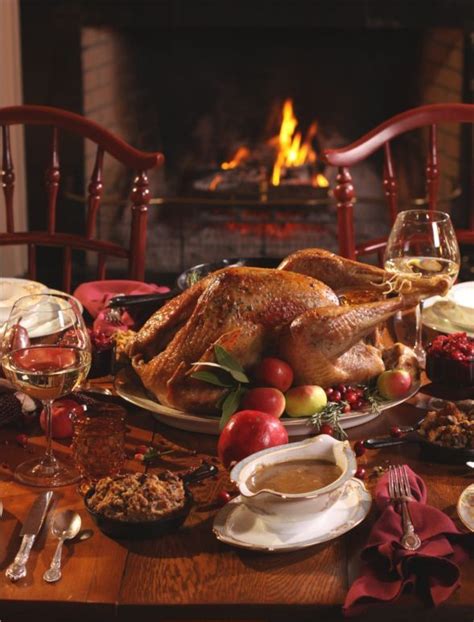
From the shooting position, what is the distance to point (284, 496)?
3.90 ft

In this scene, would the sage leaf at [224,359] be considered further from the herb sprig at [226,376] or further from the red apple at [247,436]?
the red apple at [247,436]

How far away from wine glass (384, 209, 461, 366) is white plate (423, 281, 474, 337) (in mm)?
94

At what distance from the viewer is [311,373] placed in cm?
155

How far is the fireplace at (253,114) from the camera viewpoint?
438cm

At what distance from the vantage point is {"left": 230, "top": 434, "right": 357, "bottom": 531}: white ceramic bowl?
3.93 feet

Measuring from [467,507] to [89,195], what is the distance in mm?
1447

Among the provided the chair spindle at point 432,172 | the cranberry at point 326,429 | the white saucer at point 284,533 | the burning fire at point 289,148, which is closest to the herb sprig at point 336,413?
the cranberry at point 326,429

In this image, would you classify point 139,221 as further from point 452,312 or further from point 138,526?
point 138,526

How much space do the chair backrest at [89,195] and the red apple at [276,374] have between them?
3.11ft

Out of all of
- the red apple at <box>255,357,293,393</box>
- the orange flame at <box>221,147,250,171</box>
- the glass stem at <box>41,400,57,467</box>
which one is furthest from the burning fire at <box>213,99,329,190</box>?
the glass stem at <box>41,400,57,467</box>

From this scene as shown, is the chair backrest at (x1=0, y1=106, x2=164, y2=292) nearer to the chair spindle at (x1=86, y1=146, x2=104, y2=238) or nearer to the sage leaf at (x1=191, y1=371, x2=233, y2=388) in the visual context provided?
the chair spindle at (x1=86, y1=146, x2=104, y2=238)

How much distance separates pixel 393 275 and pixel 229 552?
63 centimetres

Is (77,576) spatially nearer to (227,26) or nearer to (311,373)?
(311,373)

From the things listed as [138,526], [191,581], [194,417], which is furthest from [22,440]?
[191,581]
